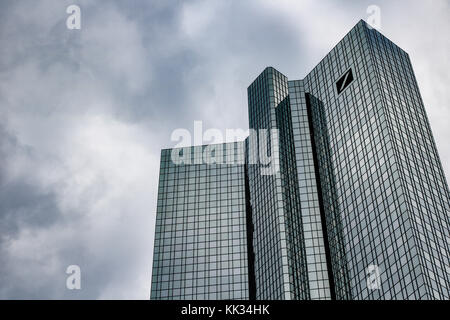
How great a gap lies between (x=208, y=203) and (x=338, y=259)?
5004cm

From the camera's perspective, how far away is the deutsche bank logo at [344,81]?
484 feet

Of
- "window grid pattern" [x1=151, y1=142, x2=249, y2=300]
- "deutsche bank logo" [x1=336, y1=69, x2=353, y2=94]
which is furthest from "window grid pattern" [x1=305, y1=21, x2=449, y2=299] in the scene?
"window grid pattern" [x1=151, y1=142, x2=249, y2=300]

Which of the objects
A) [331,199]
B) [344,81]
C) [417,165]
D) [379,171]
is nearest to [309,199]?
[331,199]

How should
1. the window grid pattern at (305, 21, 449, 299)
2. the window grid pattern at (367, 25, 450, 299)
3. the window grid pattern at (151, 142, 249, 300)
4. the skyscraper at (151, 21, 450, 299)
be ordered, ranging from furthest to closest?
the window grid pattern at (151, 142, 249, 300), the skyscraper at (151, 21, 450, 299), the window grid pattern at (305, 21, 449, 299), the window grid pattern at (367, 25, 450, 299)

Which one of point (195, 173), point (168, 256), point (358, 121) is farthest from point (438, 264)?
point (195, 173)

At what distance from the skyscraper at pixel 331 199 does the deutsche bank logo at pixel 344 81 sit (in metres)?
0.33

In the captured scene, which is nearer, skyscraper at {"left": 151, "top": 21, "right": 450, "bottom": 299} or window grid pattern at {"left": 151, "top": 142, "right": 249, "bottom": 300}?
skyscraper at {"left": 151, "top": 21, "right": 450, "bottom": 299}

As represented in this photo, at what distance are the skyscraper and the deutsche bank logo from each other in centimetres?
33

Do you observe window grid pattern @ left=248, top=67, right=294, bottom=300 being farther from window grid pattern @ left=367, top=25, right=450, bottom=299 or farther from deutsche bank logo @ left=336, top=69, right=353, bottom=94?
window grid pattern @ left=367, top=25, right=450, bottom=299

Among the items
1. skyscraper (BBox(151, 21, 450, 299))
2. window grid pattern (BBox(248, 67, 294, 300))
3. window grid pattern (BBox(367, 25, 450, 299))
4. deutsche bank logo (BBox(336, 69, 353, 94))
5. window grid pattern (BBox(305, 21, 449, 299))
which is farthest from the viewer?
deutsche bank logo (BBox(336, 69, 353, 94))

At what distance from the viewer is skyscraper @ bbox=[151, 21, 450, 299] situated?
111625mm

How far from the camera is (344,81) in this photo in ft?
488

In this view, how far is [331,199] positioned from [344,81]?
32.1 meters

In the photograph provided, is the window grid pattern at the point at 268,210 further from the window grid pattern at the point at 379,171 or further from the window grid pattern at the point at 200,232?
the window grid pattern at the point at 379,171
